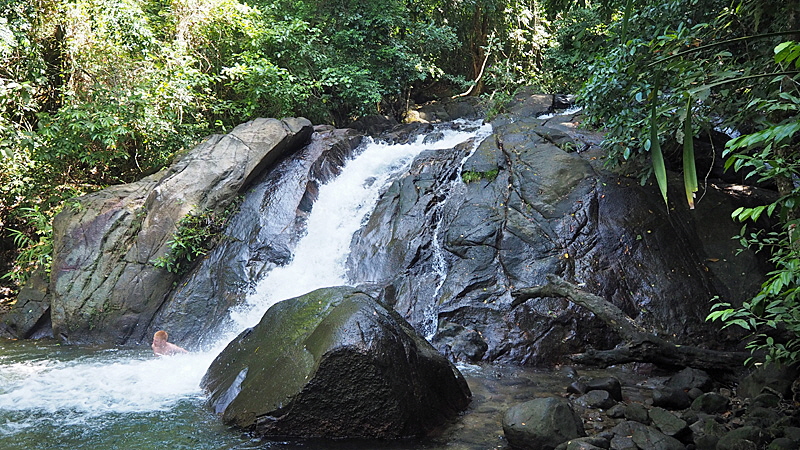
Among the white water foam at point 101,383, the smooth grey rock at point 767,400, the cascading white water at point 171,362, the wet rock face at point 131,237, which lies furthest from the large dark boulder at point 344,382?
the wet rock face at point 131,237

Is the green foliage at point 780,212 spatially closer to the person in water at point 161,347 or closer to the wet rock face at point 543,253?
the wet rock face at point 543,253

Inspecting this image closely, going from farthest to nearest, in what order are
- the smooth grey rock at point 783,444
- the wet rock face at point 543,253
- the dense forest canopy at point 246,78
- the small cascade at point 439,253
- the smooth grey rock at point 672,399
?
1. the small cascade at point 439,253
2. the wet rock face at point 543,253
3. the dense forest canopy at point 246,78
4. the smooth grey rock at point 672,399
5. the smooth grey rock at point 783,444

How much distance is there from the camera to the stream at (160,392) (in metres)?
4.48

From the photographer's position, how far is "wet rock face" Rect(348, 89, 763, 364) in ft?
22.7

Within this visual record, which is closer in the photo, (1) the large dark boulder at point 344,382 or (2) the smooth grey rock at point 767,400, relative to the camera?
(1) the large dark boulder at point 344,382

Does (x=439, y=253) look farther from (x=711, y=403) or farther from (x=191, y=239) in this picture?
(x=191, y=239)

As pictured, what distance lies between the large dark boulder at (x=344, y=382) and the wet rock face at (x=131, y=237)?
14.6ft

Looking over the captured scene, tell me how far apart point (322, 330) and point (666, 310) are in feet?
15.8

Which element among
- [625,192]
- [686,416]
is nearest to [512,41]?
[625,192]

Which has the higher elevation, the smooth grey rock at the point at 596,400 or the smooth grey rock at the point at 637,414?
the smooth grey rock at the point at 637,414

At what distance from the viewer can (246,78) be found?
39.9ft

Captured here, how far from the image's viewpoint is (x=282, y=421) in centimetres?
444

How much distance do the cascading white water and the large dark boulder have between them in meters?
1.15

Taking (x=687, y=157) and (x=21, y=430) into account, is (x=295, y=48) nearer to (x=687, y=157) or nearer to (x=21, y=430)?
(x=21, y=430)
